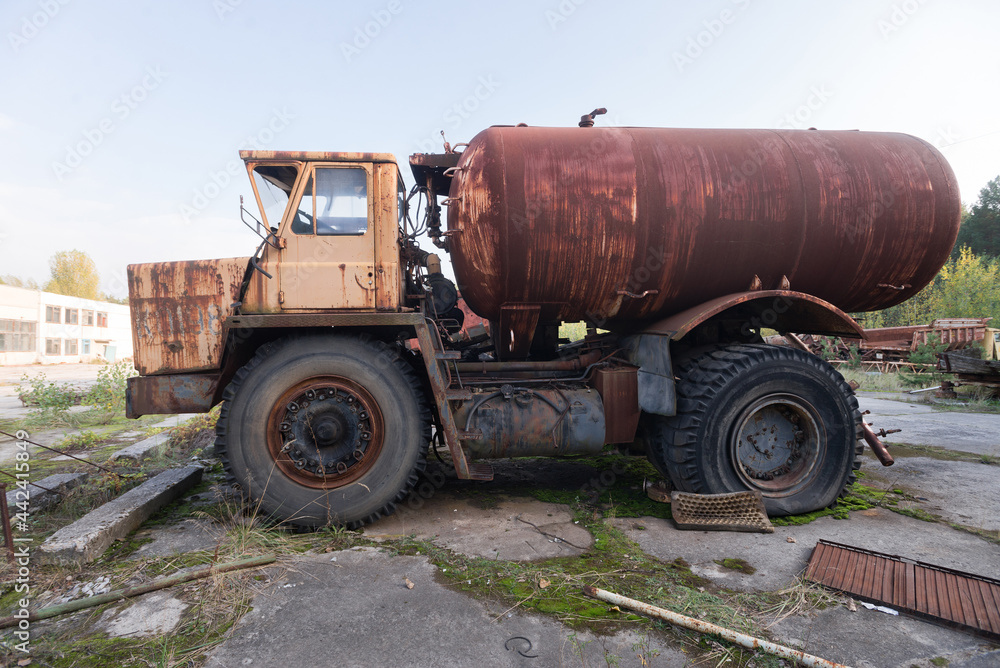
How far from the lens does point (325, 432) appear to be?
144 inches

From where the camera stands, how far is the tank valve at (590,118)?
4.32 metres

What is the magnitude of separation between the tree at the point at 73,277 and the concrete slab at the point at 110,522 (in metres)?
47.5

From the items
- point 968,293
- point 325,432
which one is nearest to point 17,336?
point 325,432

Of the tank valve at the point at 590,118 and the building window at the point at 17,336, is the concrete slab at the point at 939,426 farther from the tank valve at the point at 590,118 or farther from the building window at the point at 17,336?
the building window at the point at 17,336

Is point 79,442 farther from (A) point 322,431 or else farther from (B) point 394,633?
(B) point 394,633

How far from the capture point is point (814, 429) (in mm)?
4012

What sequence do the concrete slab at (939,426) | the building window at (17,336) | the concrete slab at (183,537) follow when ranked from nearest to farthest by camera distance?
the concrete slab at (183,537), the concrete slab at (939,426), the building window at (17,336)

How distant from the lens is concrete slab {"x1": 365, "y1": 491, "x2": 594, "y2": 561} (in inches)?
131

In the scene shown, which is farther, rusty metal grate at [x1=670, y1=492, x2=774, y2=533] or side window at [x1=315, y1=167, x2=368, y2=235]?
side window at [x1=315, y1=167, x2=368, y2=235]

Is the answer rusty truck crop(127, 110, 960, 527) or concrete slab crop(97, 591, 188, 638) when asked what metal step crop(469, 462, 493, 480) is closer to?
rusty truck crop(127, 110, 960, 527)

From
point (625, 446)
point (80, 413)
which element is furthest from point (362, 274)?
point (80, 413)

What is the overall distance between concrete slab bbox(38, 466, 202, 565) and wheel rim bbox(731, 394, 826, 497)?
474 centimetres

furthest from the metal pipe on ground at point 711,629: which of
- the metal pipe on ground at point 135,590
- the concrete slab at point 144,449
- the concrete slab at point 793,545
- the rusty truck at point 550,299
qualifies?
the concrete slab at point 144,449

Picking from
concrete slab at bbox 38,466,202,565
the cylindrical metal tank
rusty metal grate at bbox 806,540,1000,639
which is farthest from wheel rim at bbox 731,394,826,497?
concrete slab at bbox 38,466,202,565
